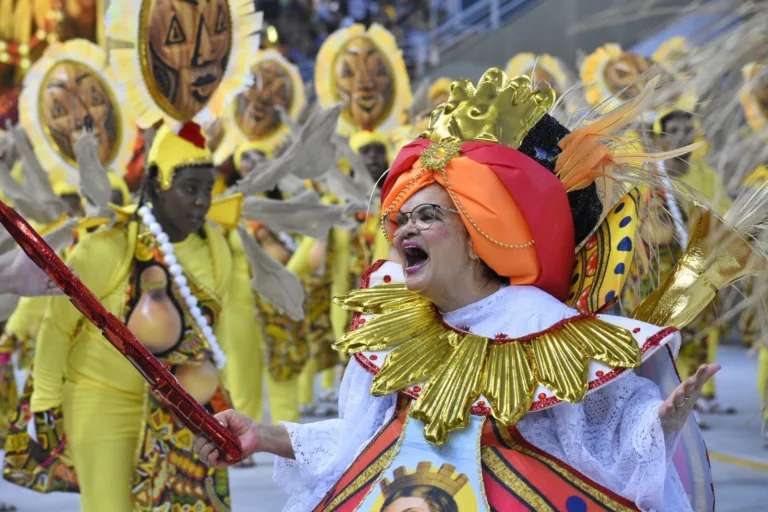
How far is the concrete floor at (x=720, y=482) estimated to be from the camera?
19.8 ft

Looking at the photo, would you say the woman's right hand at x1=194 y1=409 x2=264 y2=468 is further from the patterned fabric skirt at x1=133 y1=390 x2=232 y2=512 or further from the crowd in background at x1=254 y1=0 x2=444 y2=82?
the crowd in background at x1=254 y1=0 x2=444 y2=82

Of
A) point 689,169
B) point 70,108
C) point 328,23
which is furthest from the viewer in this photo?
point 328,23

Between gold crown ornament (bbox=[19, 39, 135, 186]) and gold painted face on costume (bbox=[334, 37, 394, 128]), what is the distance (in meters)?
2.43

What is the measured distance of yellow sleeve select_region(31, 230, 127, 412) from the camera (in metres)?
4.18

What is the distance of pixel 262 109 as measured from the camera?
8.90 meters

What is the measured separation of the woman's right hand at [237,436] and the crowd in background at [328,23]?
1372 centimetres

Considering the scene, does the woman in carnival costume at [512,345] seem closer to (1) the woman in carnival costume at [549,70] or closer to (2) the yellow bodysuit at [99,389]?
(2) the yellow bodysuit at [99,389]

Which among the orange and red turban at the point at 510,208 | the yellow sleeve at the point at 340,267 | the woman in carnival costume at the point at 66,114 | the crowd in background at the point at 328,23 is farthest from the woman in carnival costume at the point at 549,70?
the crowd in background at the point at 328,23

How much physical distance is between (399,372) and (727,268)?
740mm

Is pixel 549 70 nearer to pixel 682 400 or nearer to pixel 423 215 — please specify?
pixel 423 215

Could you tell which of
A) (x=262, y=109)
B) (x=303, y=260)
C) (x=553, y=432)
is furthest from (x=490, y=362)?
(x=262, y=109)

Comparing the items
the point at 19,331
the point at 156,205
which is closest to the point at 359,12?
the point at 19,331

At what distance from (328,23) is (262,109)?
25.5 ft

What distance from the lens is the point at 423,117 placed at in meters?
7.57
